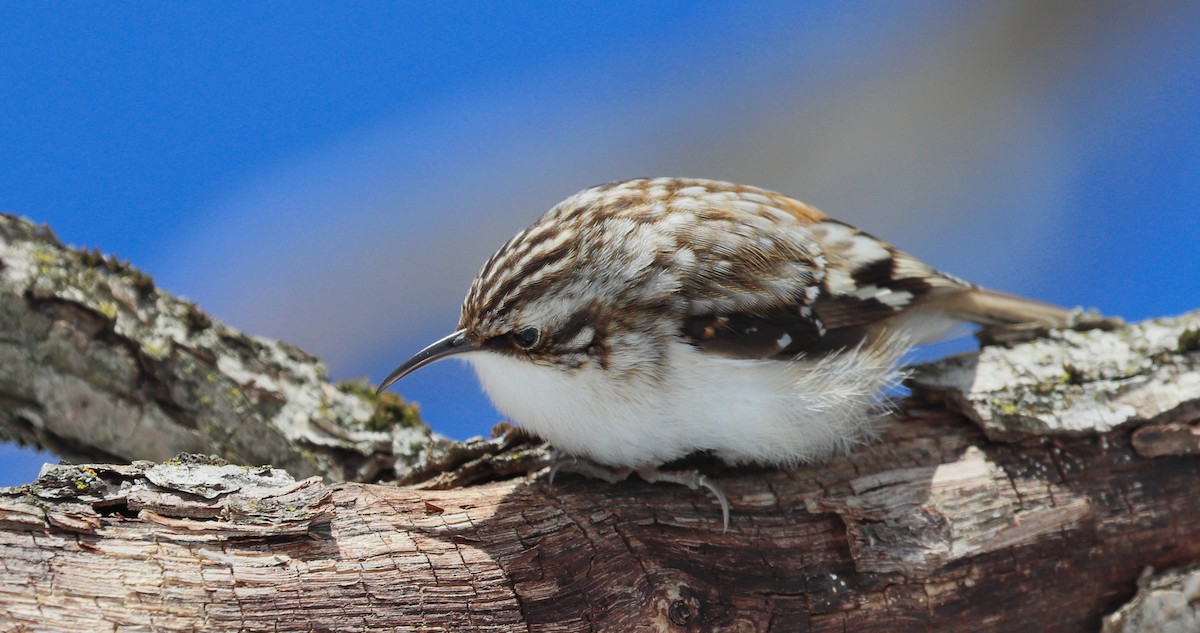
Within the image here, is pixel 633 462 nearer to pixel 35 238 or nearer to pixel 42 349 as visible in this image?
pixel 42 349

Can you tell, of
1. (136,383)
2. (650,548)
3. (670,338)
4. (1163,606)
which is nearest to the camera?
(650,548)

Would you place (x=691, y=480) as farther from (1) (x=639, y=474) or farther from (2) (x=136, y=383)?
(2) (x=136, y=383)

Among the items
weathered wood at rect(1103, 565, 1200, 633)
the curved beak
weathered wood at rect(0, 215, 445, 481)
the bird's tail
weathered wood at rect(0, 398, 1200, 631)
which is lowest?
weathered wood at rect(1103, 565, 1200, 633)

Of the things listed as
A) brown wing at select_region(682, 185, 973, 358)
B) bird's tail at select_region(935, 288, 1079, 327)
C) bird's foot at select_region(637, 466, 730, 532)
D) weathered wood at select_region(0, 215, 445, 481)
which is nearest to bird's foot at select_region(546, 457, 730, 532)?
bird's foot at select_region(637, 466, 730, 532)

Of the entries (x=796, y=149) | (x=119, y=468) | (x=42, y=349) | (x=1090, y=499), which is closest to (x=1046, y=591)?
(x=1090, y=499)

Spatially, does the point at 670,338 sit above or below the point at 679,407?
above

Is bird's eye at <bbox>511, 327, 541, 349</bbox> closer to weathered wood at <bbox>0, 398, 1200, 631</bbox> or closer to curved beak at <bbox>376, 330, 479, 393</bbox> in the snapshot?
curved beak at <bbox>376, 330, 479, 393</bbox>

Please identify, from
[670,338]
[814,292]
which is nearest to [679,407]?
[670,338]
